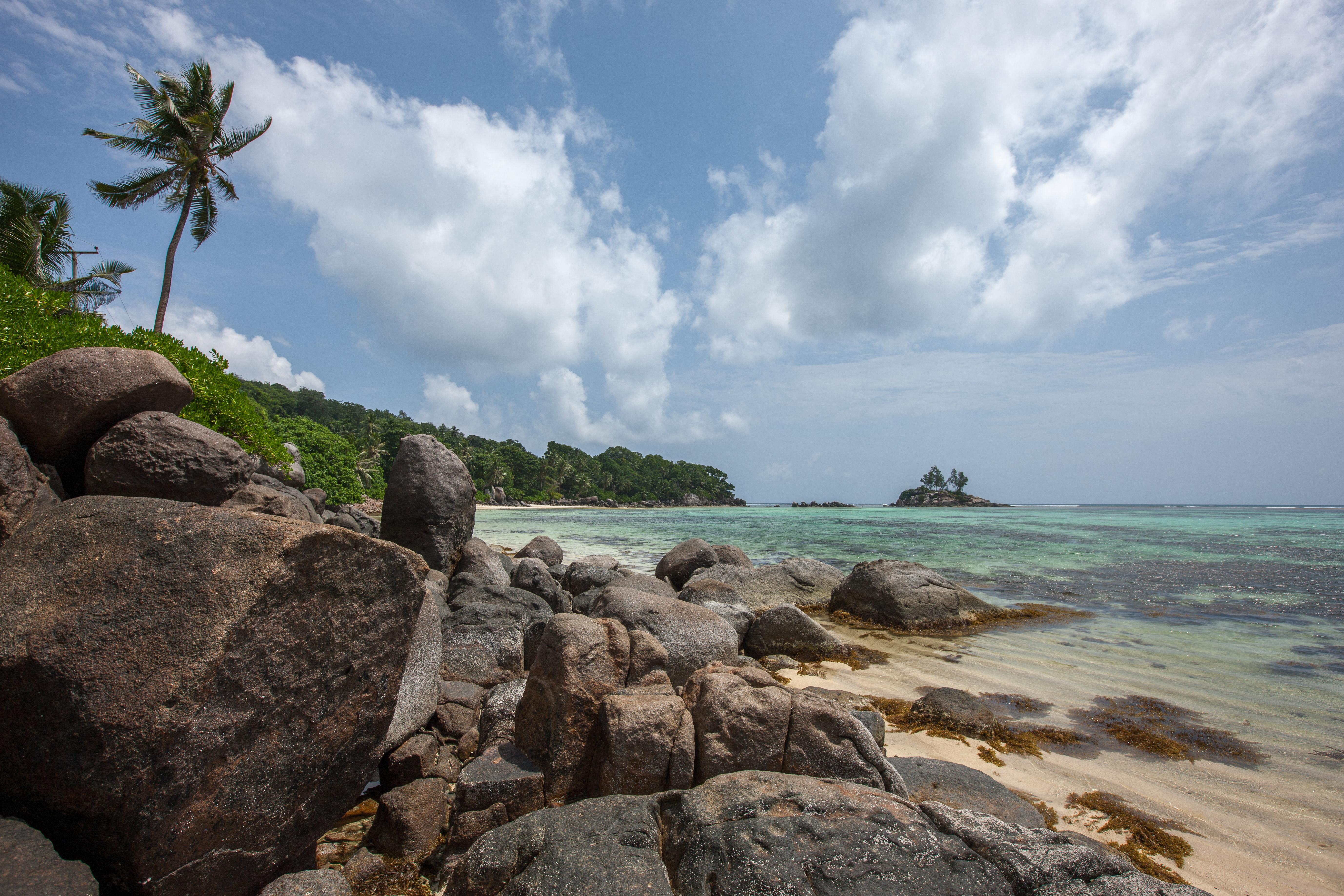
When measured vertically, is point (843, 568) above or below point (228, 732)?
below

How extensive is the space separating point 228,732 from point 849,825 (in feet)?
10.2

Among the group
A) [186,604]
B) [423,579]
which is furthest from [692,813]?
[186,604]

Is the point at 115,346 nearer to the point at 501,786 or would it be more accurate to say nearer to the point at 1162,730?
the point at 501,786

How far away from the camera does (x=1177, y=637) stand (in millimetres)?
10727

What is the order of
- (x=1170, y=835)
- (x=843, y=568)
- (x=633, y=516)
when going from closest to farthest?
(x=1170, y=835) < (x=843, y=568) < (x=633, y=516)

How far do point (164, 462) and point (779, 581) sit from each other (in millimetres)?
11203

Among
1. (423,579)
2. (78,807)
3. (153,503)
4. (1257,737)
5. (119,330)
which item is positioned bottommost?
(1257,737)

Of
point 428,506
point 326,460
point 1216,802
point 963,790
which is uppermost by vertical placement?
point 326,460

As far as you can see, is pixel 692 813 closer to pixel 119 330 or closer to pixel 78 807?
pixel 78 807

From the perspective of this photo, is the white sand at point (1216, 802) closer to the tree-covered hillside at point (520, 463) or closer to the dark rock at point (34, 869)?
the dark rock at point (34, 869)

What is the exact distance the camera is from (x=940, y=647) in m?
9.91

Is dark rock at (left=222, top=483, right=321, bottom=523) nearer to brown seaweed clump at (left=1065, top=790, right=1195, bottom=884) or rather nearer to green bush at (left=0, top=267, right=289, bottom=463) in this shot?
green bush at (left=0, top=267, right=289, bottom=463)

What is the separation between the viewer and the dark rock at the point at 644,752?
12.6ft

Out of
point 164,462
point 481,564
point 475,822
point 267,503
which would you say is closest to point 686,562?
point 481,564
